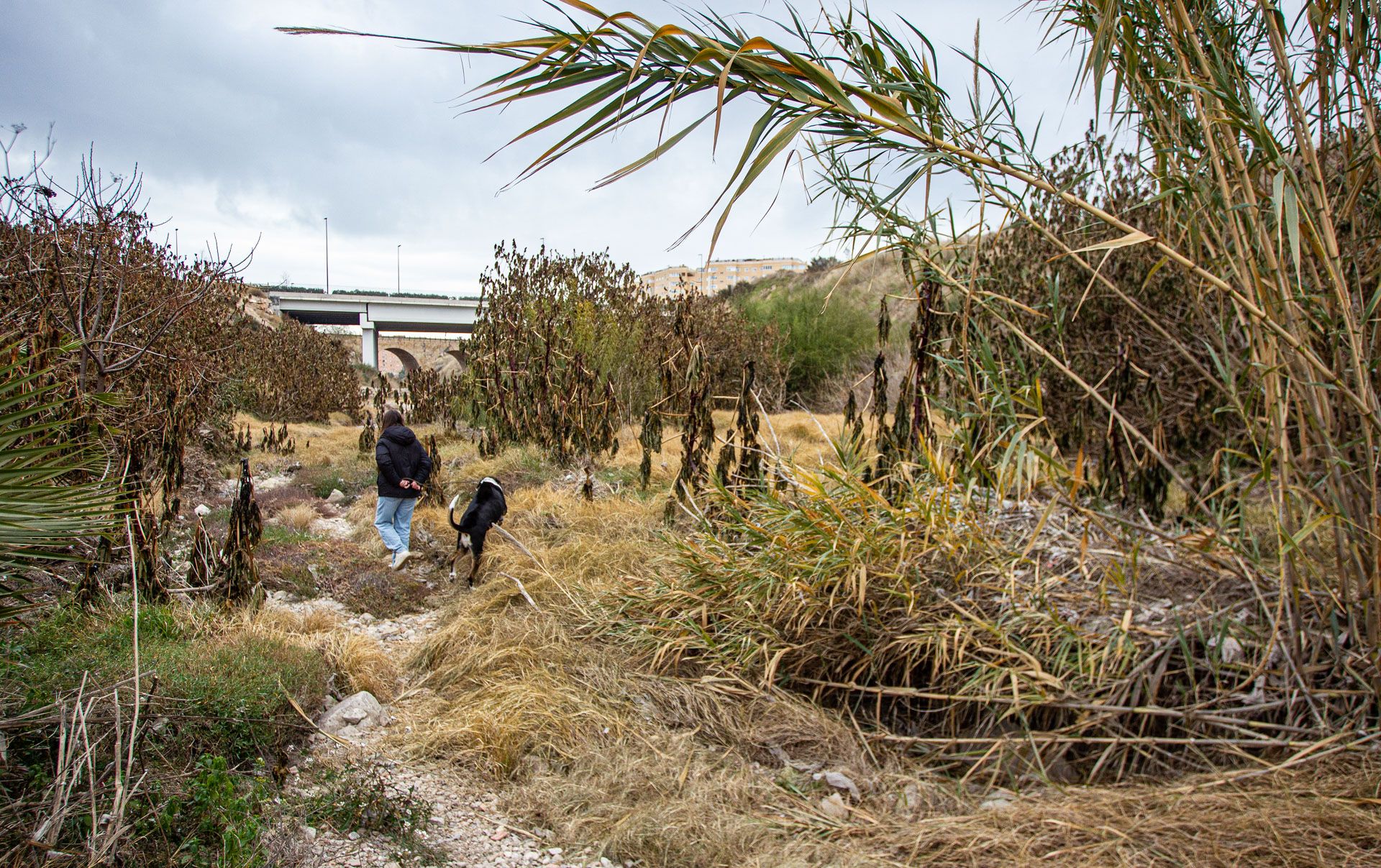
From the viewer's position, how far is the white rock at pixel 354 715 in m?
3.71

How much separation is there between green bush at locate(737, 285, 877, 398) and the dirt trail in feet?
51.8

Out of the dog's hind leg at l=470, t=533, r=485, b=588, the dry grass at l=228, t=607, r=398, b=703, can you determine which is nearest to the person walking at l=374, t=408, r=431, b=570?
the dog's hind leg at l=470, t=533, r=485, b=588

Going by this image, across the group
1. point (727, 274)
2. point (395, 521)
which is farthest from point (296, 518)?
point (727, 274)

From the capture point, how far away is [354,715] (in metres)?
3.79

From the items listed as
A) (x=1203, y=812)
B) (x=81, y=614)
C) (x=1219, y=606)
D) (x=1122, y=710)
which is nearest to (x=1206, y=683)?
(x=1219, y=606)

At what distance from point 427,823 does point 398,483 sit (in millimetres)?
4103

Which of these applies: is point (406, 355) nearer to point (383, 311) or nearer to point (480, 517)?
point (383, 311)

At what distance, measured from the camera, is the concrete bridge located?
136ft

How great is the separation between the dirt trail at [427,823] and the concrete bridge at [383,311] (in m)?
39.0

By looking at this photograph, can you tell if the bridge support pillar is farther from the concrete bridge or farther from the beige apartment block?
the beige apartment block

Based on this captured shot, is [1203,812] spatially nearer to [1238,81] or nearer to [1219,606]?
[1219,606]

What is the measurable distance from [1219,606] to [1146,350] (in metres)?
5.23

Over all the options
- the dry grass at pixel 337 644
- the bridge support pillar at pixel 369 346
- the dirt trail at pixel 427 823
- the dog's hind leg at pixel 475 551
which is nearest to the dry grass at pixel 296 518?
the dog's hind leg at pixel 475 551

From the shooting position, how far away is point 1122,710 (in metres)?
2.83
